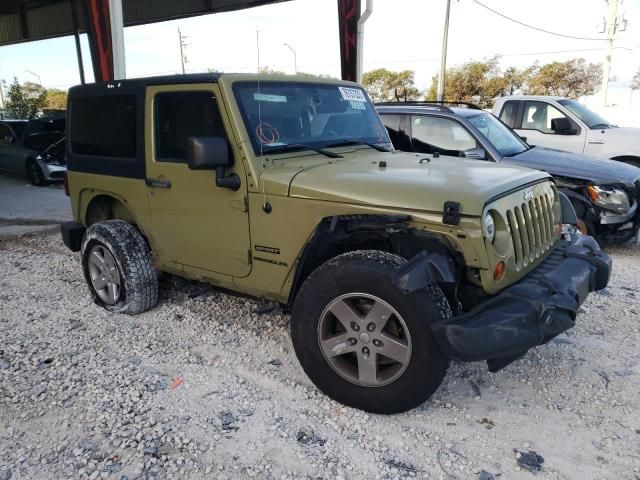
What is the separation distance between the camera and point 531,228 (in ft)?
10.3

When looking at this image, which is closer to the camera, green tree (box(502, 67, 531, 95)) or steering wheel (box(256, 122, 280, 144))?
steering wheel (box(256, 122, 280, 144))

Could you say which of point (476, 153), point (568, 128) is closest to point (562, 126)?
point (568, 128)

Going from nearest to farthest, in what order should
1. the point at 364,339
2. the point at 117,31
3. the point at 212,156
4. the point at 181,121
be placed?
the point at 364,339
the point at 212,156
the point at 181,121
the point at 117,31

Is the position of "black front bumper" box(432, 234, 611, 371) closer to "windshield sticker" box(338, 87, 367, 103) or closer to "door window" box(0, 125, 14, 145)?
"windshield sticker" box(338, 87, 367, 103)

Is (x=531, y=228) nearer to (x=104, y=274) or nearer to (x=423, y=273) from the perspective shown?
(x=423, y=273)

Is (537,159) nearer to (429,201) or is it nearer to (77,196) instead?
(429,201)

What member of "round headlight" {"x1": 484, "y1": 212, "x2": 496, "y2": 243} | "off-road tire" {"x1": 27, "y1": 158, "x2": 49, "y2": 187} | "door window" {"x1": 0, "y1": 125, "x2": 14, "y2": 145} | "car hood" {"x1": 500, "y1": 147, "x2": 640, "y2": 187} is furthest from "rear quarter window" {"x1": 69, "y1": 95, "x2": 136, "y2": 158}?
"door window" {"x1": 0, "y1": 125, "x2": 14, "y2": 145}

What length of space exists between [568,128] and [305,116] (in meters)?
6.11

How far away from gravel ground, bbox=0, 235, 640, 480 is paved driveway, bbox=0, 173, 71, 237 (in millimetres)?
3974

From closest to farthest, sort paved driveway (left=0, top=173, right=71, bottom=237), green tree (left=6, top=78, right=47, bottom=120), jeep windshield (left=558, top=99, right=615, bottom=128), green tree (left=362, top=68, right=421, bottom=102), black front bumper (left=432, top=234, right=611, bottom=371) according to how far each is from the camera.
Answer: black front bumper (left=432, top=234, right=611, bottom=371)
paved driveway (left=0, top=173, right=71, bottom=237)
jeep windshield (left=558, top=99, right=615, bottom=128)
green tree (left=6, top=78, right=47, bottom=120)
green tree (left=362, top=68, right=421, bottom=102)

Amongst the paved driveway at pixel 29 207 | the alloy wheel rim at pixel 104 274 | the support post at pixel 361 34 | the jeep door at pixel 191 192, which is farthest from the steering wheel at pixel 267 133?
the support post at pixel 361 34

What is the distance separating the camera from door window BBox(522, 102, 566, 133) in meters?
8.39

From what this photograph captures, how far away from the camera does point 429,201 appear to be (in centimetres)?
272

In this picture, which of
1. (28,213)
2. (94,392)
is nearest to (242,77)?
(94,392)
